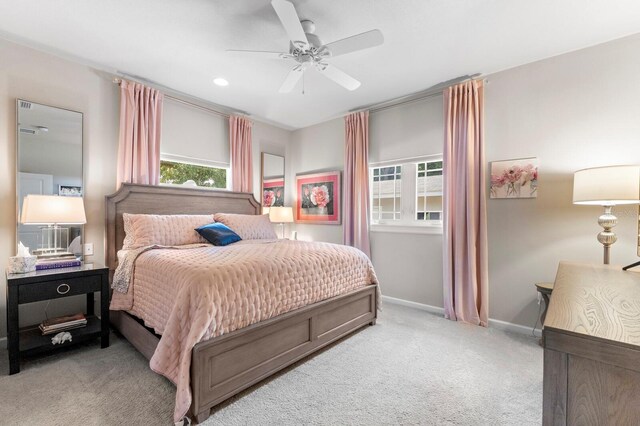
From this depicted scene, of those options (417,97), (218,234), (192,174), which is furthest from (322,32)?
(192,174)

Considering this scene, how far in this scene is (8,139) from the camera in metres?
2.57

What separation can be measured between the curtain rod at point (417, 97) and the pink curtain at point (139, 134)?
2562 mm

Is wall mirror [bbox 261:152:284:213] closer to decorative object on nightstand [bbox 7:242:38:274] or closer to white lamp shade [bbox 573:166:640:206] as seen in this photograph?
decorative object on nightstand [bbox 7:242:38:274]

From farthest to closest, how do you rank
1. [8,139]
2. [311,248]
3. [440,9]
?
[311,248]
[8,139]
[440,9]

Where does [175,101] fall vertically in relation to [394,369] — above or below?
above

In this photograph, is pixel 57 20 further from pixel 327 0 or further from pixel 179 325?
pixel 179 325

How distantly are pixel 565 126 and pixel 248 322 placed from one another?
327 cm

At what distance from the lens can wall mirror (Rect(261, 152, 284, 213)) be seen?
15.5 ft

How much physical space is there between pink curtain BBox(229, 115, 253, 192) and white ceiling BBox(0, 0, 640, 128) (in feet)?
3.13

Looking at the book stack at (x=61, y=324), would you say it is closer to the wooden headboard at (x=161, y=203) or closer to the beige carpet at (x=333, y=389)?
the beige carpet at (x=333, y=389)

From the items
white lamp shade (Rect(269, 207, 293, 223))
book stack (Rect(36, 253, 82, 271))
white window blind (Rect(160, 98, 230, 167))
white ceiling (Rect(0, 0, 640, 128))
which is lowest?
book stack (Rect(36, 253, 82, 271))

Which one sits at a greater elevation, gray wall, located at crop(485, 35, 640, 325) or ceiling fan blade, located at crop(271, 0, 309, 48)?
ceiling fan blade, located at crop(271, 0, 309, 48)

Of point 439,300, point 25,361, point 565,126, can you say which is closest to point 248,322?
point 25,361

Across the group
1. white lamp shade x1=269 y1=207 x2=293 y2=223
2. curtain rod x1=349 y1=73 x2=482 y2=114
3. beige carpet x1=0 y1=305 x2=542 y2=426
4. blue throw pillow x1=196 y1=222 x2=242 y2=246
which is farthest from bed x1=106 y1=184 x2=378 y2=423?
curtain rod x1=349 y1=73 x2=482 y2=114
